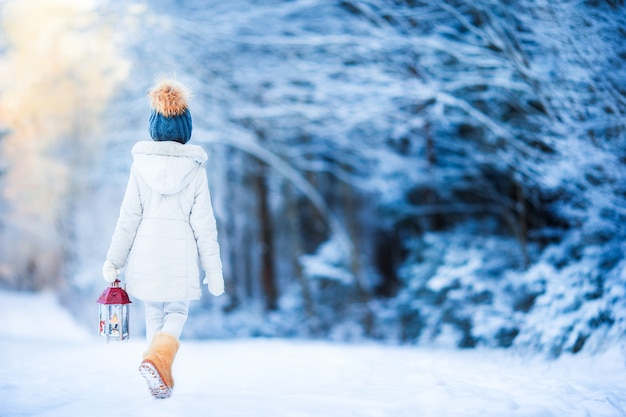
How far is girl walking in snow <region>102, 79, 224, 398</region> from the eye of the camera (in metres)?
3.13

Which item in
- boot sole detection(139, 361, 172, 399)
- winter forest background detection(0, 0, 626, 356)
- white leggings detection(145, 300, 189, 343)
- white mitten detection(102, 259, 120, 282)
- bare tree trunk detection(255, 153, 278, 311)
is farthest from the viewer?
bare tree trunk detection(255, 153, 278, 311)

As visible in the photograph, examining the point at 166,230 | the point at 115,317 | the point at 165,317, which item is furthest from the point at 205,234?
the point at 115,317

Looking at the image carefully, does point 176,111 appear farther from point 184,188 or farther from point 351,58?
point 351,58

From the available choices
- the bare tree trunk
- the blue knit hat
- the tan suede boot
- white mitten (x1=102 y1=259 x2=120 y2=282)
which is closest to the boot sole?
the tan suede boot

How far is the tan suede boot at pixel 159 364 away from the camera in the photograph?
116 inches

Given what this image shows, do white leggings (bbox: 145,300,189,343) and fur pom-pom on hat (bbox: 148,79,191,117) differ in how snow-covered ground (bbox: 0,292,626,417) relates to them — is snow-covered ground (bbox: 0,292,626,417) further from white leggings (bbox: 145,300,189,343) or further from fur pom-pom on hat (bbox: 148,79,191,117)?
fur pom-pom on hat (bbox: 148,79,191,117)

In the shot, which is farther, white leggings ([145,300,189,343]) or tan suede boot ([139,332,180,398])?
white leggings ([145,300,189,343])

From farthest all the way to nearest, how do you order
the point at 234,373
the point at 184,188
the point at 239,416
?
the point at 234,373 → the point at 184,188 → the point at 239,416

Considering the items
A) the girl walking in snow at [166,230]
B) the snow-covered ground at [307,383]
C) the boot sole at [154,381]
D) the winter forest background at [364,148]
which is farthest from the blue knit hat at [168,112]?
the winter forest background at [364,148]

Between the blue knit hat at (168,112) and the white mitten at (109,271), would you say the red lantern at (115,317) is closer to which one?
the white mitten at (109,271)

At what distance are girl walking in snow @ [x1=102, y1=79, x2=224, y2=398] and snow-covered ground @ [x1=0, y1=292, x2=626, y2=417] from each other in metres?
0.44

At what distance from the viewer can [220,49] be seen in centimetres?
902

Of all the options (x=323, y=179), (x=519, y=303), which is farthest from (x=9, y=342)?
(x=323, y=179)

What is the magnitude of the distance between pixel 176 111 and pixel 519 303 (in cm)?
577
